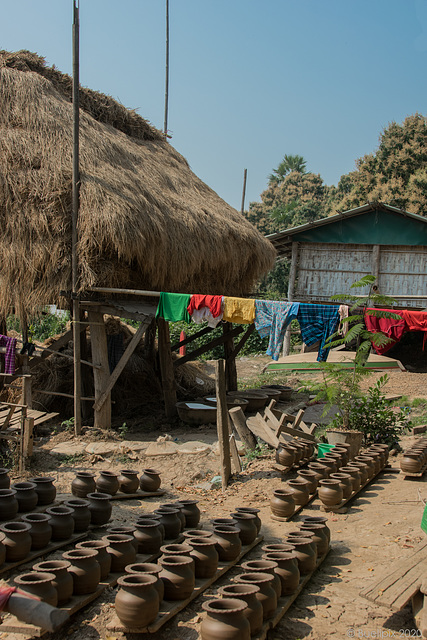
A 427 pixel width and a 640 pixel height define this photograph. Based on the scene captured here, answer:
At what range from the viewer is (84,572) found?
132 inches

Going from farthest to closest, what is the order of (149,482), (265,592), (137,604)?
(149,482) → (265,592) → (137,604)

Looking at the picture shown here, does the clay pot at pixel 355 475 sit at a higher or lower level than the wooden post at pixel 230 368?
lower

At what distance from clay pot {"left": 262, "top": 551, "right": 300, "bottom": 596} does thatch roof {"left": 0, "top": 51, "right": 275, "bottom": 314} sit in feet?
17.6

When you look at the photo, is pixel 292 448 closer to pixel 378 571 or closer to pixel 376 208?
pixel 378 571

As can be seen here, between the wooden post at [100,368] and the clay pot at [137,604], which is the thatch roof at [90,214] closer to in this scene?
the wooden post at [100,368]

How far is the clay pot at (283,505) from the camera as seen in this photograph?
200 inches

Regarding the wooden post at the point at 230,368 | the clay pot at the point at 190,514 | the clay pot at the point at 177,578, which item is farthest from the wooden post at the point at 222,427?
the wooden post at the point at 230,368

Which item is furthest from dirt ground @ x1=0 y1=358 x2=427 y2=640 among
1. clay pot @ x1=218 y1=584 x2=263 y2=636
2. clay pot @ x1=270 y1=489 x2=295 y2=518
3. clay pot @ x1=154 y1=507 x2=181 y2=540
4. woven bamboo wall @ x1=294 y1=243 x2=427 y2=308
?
woven bamboo wall @ x1=294 y1=243 x2=427 y2=308

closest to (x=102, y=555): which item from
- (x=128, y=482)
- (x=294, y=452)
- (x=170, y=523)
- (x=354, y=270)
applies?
(x=170, y=523)

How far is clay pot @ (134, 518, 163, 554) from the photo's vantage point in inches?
160

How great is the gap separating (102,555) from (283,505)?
6.73 feet

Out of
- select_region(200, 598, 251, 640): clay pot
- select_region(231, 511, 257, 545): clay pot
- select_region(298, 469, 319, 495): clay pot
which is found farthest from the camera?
select_region(298, 469, 319, 495): clay pot

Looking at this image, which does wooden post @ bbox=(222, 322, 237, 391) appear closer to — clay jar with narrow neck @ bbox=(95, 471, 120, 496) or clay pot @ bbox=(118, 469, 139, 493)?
clay pot @ bbox=(118, 469, 139, 493)

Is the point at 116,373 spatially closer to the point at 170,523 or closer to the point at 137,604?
the point at 170,523
